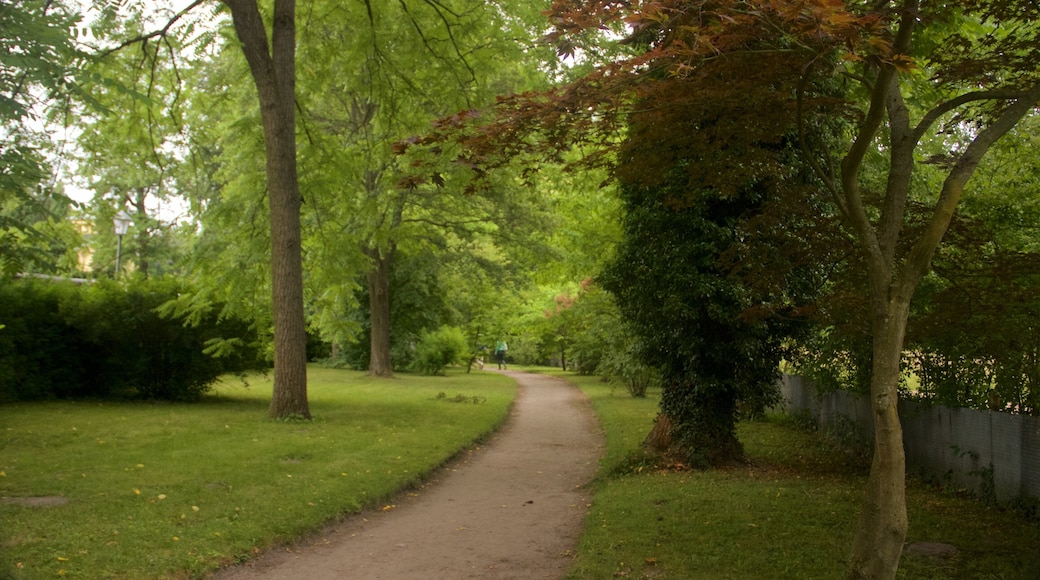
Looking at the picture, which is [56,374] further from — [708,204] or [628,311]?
[708,204]

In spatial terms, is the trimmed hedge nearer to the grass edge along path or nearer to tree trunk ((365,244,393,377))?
the grass edge along path

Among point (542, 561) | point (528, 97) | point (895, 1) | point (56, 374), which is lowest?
point (542, 561)

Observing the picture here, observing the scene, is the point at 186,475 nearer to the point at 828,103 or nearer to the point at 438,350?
the point at 828,103

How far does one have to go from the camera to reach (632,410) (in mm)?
20625

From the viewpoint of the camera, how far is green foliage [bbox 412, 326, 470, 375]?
121 ft

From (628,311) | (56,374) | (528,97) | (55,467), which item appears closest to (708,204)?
(628,311)

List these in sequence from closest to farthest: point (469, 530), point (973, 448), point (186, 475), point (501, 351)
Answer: point (469, 530), point (973, 448), point (186, 475), point (501, 351)

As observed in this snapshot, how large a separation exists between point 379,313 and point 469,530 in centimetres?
2266

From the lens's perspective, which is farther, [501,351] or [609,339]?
[501,351]

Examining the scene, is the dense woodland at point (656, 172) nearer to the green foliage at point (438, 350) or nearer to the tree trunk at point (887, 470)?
the tree trunk at point (887, 470)

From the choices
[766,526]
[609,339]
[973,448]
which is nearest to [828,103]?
[766,526]

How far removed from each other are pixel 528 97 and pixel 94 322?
47.7 ft

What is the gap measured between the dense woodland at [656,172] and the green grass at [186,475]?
2.12 m

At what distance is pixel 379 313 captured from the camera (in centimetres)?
3052
